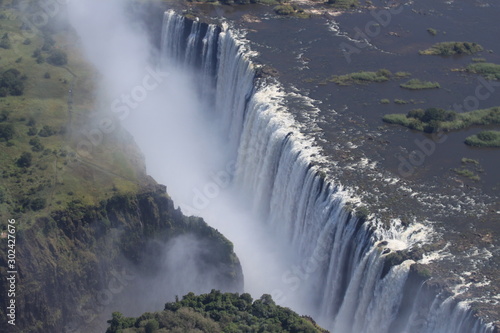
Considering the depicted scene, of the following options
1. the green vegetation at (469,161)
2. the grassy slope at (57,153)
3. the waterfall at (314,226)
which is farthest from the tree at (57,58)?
the green vegetation at (469,161)

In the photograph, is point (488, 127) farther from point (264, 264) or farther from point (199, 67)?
point (199, 67)

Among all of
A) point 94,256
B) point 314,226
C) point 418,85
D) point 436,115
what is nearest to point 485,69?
point 418,85

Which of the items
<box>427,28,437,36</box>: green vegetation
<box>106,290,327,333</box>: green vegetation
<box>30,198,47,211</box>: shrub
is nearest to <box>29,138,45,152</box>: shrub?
<box>30,198,47,211</box>: shrub

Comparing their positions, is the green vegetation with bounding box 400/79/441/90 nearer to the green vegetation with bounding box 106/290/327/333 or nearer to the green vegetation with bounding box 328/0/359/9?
the green vegetation with bounding box 328/0/359/9

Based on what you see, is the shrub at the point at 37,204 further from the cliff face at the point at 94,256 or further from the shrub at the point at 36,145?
the shrub at the point at 36,145

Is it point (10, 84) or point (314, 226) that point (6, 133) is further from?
point (314, 226)

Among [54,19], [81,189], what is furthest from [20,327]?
[54,19]
